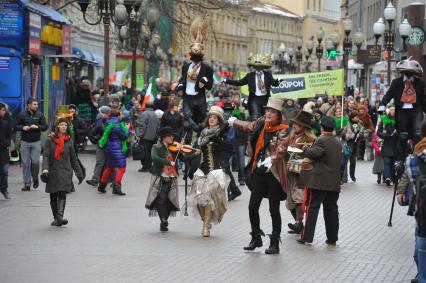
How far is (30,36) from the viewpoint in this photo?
29781 millimetres

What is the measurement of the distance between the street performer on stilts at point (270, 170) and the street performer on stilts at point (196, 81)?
7.44 m

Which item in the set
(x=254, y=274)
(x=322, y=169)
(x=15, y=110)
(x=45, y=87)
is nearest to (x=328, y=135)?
(x=322, y=169)

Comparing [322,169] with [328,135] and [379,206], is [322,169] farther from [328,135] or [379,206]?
[379,206]

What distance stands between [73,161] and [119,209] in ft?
6.77

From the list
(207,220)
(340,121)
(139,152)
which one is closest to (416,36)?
(340,121)

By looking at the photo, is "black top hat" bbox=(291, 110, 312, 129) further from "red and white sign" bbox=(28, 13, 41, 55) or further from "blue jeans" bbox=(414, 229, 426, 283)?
"red and white sign" bbox=(28, 13, 41, 55)

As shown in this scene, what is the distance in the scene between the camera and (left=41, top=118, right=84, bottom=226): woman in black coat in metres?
16.7

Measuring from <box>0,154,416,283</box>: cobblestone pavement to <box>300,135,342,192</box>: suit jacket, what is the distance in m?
0.75

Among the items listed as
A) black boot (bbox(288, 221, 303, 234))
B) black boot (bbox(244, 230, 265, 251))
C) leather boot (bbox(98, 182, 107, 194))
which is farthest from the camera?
leather boot (bbox(98, 182, 107, 194))

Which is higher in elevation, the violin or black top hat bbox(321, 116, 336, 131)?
black top hat bbox(321, 116, 336, 131)

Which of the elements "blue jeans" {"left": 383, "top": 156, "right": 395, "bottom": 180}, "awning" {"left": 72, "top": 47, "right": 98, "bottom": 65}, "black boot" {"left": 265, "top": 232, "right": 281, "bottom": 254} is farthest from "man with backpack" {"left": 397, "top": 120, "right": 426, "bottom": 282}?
"awning" {"left": 72, "top": 47, "right": 98, "bottom": 65}

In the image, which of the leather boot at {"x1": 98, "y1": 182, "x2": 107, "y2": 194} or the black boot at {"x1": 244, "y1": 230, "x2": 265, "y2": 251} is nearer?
the black boot at {"x1": 244, "y1": 230, "x2": 265, "y2": 251}

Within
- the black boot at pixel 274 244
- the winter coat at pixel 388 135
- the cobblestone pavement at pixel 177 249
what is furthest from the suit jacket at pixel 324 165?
the winter coat at pixel 388 135

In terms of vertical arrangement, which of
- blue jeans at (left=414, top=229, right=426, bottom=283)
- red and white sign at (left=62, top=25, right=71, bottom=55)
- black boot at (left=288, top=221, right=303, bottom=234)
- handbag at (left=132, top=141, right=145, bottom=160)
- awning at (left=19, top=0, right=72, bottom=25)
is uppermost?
awning at (left=19, top=0, right=72, bottom=25)
